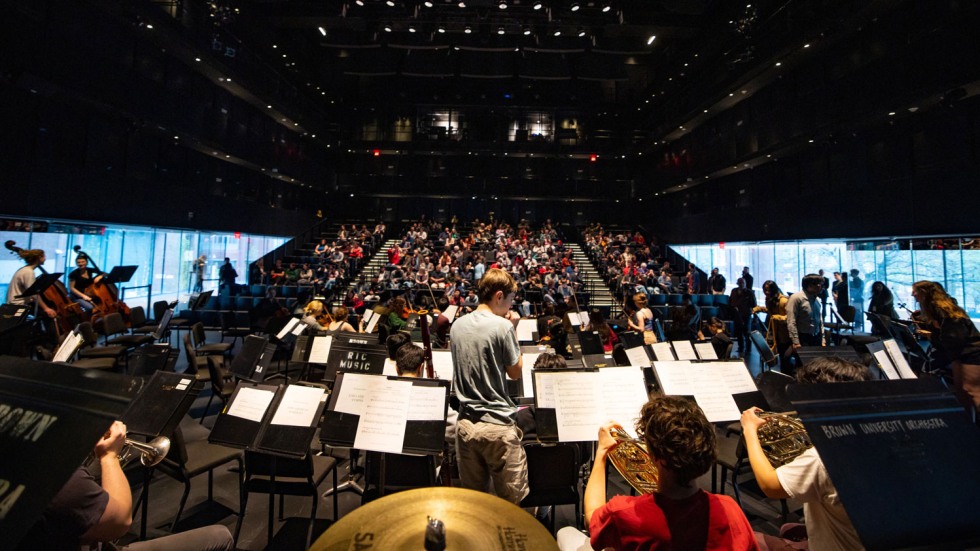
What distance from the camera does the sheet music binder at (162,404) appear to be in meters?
2.62

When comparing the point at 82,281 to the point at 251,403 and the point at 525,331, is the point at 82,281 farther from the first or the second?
the point at 525,331

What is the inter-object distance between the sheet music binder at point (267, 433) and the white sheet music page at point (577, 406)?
155 cm

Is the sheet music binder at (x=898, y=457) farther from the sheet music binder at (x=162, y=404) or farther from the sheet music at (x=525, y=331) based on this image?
the sheet music at (x=525, y=331)

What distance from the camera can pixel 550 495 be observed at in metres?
2.84

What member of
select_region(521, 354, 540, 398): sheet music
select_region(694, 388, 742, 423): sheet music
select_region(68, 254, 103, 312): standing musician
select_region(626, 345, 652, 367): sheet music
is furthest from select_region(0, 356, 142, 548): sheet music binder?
select_region(68, 254, 103, 312): standing musician

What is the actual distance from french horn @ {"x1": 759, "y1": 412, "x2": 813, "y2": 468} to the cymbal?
134 cm

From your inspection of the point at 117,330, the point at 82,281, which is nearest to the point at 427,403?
the point at 117,330

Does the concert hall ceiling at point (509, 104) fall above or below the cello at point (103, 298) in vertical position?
above

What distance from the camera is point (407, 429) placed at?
2490mm

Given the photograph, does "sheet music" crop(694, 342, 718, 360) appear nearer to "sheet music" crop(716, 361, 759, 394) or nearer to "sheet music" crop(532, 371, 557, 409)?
"sheet music" crop(716, 361, 759, 394)

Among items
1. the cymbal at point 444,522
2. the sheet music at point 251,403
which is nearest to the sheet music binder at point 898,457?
the cymbal at point 444,522

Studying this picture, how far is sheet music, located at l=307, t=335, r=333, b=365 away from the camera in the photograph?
485 centimetres

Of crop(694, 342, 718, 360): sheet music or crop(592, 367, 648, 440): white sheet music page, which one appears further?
crop(694, 342, 718, 360): sheet music

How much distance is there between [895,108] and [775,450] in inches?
494
